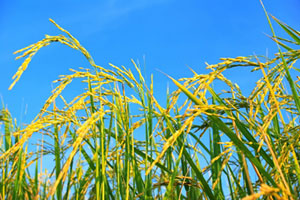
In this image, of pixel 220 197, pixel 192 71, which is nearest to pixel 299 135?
pixel 220 197

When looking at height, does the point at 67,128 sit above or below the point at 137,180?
above

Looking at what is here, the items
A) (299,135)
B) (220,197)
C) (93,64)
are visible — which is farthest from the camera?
(93,64)

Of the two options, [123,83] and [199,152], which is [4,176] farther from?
[199,152]

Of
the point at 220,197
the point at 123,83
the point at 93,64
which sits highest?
the point at 93,64

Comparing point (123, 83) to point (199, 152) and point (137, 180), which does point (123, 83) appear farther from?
point (199, 152)

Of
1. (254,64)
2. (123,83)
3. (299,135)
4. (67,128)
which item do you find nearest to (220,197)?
(299,135)

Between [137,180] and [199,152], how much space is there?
485 millimetres

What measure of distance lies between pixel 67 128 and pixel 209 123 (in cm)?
74

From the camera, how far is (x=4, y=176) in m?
2.27

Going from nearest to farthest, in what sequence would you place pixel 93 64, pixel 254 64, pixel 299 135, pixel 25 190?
pixel 299 135
pixel 254 64
pixel 93 64
pixel 25 190

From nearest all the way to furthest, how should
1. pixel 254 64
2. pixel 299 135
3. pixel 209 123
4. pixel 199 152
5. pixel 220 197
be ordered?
pixel 299 135
pixel 254 64
pixel 220 197
pixel 209 123
pixel 199 152

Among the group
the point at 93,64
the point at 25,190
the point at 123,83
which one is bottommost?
the point at 25,190

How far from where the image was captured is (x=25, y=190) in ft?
7.85

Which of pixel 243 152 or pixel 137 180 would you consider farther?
pixel 137 180
